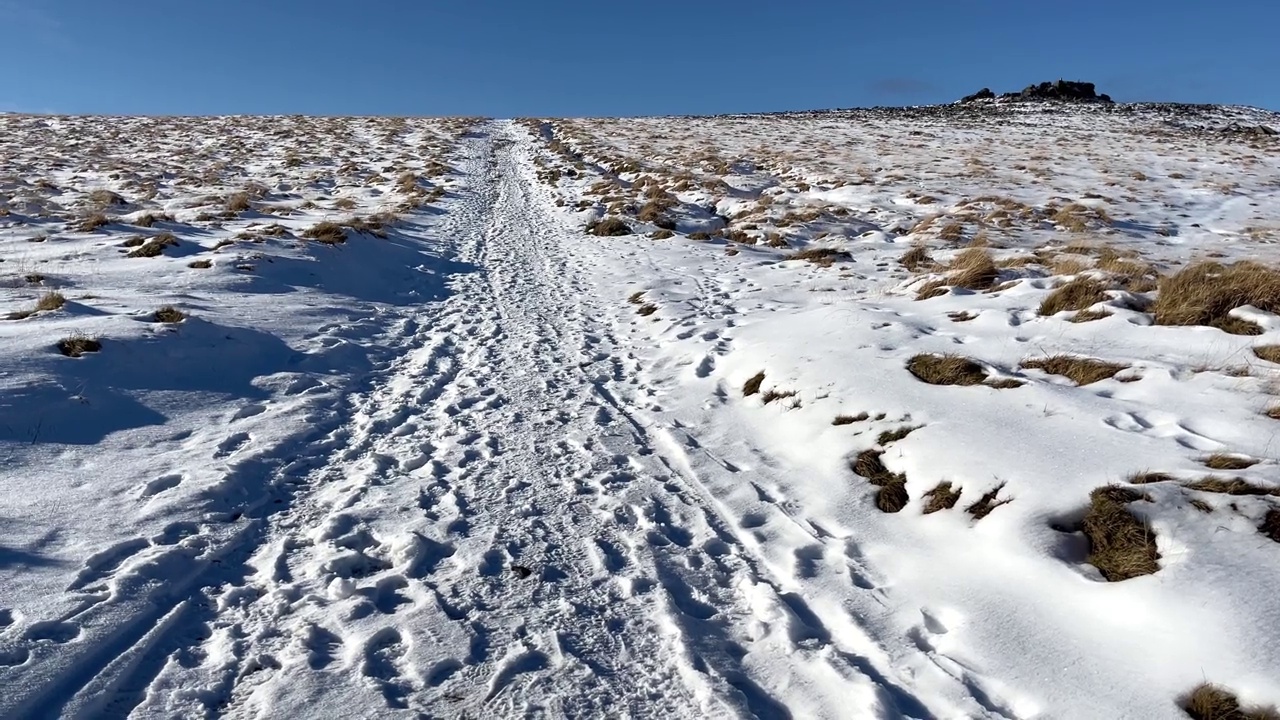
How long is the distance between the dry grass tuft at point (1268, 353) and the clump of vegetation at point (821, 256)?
8193 mm

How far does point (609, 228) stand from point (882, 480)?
45.8ft

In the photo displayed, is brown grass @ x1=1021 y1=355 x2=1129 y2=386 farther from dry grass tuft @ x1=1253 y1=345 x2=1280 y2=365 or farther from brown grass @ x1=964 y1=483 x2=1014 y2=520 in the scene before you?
brown grass @ x1=964 y1=483 x2=1014 y2=520

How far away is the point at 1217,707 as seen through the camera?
10.6 feet

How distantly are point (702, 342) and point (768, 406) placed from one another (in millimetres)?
2504

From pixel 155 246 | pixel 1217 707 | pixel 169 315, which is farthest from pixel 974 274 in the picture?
pixel 155 246

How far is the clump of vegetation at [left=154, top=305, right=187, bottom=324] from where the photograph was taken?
29.3 ft

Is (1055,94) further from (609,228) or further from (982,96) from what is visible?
(609,228)

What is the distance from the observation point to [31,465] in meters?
5.57

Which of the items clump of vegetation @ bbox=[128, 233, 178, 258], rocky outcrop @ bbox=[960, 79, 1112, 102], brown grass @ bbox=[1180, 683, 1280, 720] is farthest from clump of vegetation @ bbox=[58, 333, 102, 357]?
rocky outcrop @ bbox=[960, 79, 1112, 102]

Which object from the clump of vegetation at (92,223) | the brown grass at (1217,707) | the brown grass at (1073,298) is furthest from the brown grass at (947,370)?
the clump of vegetation at (92,223)

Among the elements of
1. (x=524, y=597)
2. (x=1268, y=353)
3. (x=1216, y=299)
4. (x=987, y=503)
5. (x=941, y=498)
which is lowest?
(x=524, y=597)

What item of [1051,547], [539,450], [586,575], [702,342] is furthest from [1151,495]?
[702,342]

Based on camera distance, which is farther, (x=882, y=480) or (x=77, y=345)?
(x=77, y=345)

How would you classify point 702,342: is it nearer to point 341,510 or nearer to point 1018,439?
point 1018,439
